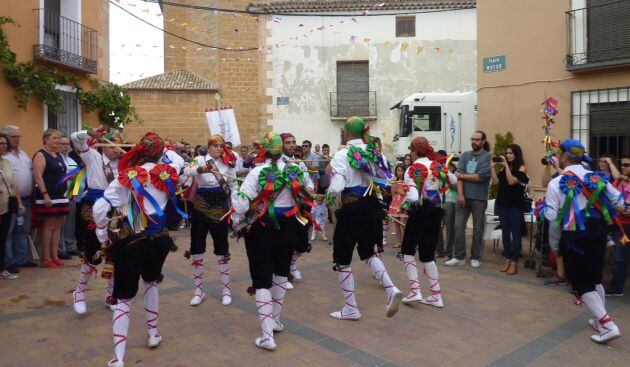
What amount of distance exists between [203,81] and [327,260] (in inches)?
747

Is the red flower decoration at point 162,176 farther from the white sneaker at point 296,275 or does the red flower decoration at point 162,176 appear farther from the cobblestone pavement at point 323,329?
the white sneaker at point 296,275

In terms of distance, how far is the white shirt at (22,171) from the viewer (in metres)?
7.34

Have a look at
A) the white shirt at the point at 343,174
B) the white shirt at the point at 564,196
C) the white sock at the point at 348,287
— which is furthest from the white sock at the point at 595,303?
the white shirt at the point at 343,174

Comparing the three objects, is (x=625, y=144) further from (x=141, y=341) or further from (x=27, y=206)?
(x=27, y=206)

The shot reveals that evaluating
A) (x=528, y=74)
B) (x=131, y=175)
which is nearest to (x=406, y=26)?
(x=528, y=74)

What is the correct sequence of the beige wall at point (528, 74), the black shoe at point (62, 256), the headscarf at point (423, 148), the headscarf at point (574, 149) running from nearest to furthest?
the headscarf at point (574, 149) < the headscarf at point (423, 148) < the black shoe at point (62, 256) < the beige wall at point (528, 74)

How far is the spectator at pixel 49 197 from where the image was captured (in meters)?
7.45

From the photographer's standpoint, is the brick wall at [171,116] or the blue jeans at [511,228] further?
the brick wall at [171,116]

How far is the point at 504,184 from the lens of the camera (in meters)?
7.41

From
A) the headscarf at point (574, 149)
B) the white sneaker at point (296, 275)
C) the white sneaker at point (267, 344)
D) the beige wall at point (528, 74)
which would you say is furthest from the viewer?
the beige wall at point (528, 74)

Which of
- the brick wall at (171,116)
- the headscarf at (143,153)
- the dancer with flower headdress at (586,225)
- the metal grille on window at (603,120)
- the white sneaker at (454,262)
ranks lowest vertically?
the white sneaker at (454,262)

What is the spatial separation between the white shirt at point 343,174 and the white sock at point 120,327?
222 centimetres

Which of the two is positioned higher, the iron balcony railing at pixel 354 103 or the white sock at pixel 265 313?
the iron balcony railing at pixel 354 103

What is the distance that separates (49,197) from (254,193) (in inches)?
178
